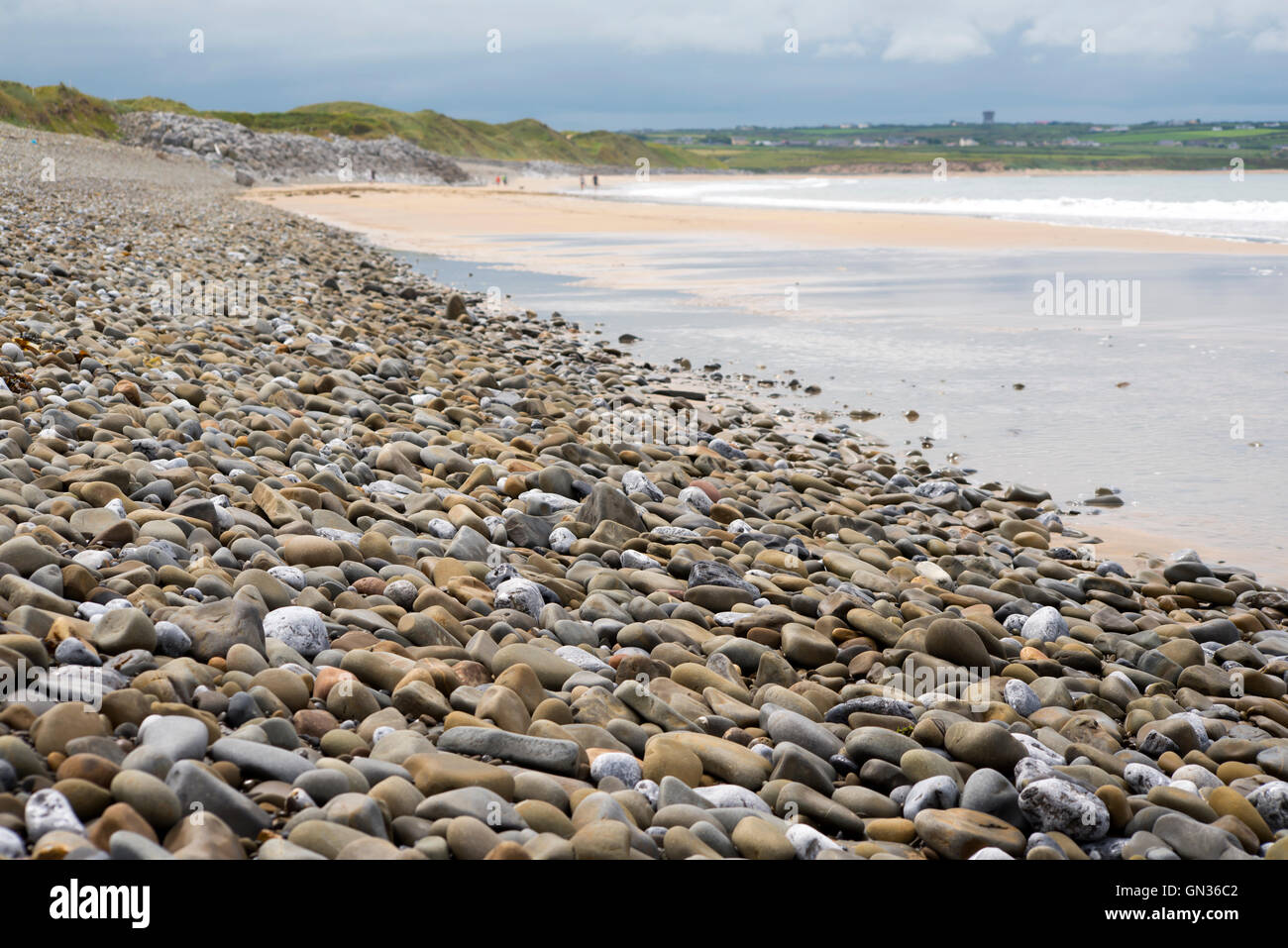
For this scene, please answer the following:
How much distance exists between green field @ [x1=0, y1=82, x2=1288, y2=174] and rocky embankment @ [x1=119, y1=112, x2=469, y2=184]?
2687mm

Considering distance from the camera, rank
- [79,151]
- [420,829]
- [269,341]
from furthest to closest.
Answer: [79,151] → [269,341] → [420,829]

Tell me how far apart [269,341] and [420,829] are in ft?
25.1

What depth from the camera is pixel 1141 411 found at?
31.6 ft

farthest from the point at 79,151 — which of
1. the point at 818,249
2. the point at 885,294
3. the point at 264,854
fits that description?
the point at 264,854

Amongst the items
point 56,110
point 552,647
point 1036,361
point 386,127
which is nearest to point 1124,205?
point 1036,361

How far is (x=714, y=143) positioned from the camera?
18950 centimetres

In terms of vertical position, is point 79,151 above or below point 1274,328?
above

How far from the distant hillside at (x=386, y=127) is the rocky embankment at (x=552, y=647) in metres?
53.7

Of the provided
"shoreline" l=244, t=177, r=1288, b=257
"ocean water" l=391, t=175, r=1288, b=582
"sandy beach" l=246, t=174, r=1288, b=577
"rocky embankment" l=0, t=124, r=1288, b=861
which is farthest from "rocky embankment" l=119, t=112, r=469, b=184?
"rocky embankment" l=0, t=124, r=1288, b=861

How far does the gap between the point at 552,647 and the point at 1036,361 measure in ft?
31.3

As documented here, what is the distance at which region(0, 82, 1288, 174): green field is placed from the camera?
6247cm

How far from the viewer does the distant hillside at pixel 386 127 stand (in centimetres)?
5731

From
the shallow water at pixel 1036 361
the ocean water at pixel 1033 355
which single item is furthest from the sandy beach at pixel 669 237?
the shallow water at pixel 1036 361

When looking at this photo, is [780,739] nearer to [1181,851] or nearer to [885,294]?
[1181,851]
